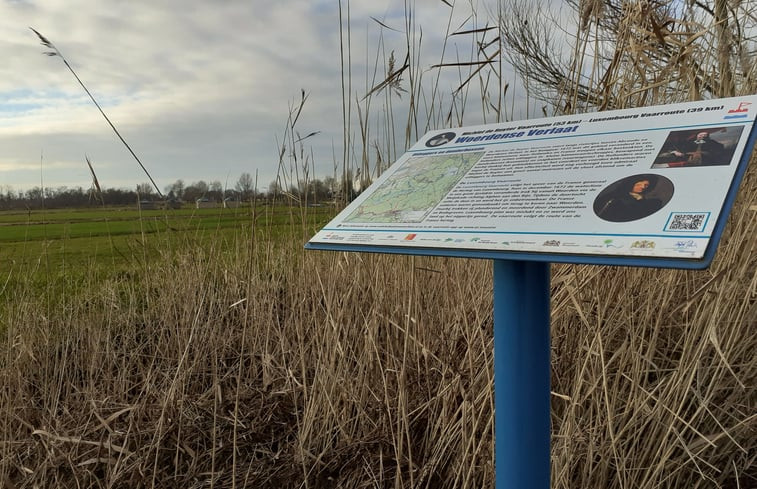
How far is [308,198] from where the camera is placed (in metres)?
2.28

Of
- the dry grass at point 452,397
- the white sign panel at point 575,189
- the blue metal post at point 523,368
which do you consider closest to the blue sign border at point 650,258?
the white sign panel at point 575,189

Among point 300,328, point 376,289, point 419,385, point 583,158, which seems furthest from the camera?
point 300,328

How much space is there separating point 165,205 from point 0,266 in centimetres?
158

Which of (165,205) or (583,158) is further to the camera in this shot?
(165,205)

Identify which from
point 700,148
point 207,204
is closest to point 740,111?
point 700,148

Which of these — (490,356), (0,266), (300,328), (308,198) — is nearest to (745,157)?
(490,356)

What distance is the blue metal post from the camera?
969mm

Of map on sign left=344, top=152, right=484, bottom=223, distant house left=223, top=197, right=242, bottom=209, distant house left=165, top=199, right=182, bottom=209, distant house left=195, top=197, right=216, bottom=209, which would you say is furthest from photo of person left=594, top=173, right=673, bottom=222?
distant house left=195, top=197, right=216, bottom=209

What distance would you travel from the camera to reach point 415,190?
1113 millimetres

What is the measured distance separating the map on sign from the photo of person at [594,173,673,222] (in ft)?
1.02

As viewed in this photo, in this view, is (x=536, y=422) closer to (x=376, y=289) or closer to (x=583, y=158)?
(x=583, y=158)

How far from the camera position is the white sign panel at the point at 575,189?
741mm

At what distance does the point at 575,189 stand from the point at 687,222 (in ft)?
0.59

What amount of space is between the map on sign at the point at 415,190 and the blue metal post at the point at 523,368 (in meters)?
0.18
